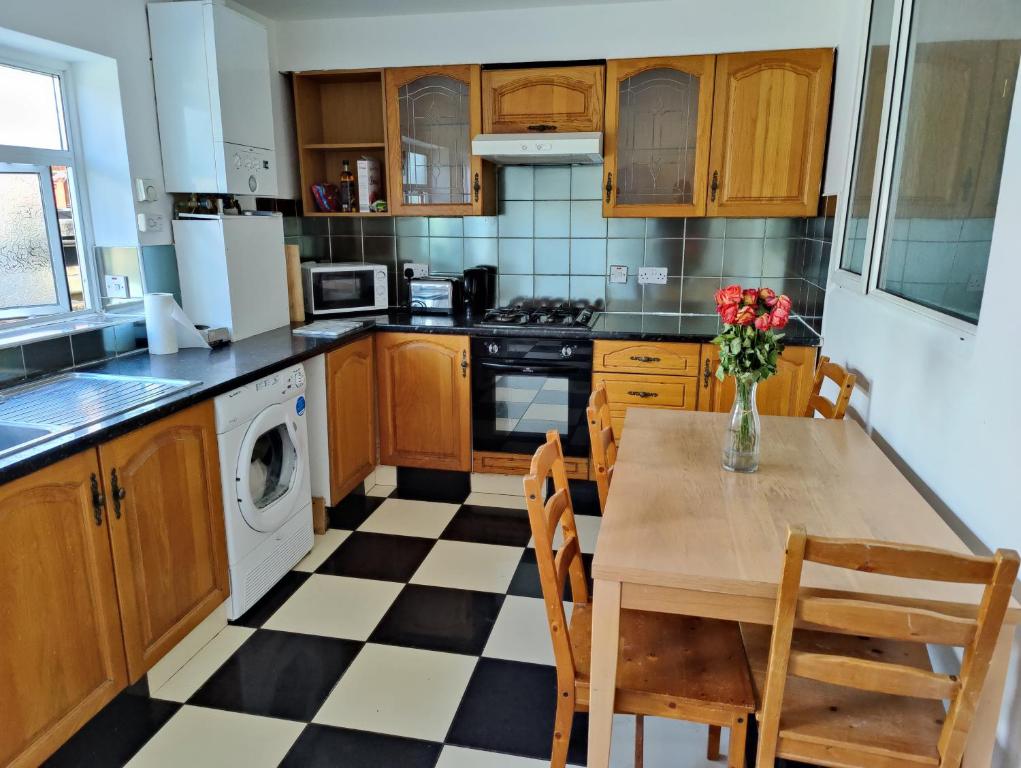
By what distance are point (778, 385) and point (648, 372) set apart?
0.55m

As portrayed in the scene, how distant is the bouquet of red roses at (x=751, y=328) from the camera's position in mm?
1663

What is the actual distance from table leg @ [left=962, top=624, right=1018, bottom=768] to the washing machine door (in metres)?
2.00

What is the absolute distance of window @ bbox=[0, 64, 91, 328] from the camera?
2297mm

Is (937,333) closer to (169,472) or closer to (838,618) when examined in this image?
(838,618)

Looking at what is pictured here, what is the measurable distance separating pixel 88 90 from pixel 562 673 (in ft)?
8.32

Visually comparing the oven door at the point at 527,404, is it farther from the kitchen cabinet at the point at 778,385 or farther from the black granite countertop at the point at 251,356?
the kitchen cabinet at the point at 778,385

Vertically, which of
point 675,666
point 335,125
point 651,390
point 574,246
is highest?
point 335,125

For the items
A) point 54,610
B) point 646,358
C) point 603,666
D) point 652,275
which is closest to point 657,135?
point 652,275

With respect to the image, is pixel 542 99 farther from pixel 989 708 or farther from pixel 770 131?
pixel 989 708

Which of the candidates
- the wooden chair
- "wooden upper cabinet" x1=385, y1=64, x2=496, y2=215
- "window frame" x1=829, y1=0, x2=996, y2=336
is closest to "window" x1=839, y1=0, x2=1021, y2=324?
"window frame" x1=829, y1=0, x2=996, y2=336

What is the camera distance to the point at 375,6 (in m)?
3.18

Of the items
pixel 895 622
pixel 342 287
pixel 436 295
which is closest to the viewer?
pixel 895 622

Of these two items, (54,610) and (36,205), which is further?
(36,205)

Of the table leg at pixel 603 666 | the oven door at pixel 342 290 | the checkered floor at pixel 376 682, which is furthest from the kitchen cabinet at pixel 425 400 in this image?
the table leg at pixel 603 666
